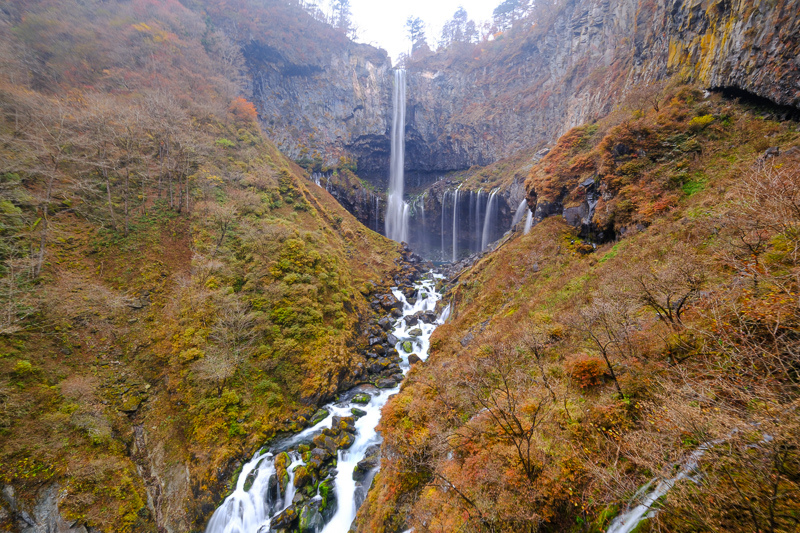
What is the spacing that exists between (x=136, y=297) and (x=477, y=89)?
53149 millimetres

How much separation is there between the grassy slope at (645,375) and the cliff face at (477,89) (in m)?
11.7

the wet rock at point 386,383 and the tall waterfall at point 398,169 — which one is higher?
the tall waterfall at point 398,169

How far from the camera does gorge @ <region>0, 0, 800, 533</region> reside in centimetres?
378

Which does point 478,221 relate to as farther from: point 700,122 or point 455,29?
point 455,29

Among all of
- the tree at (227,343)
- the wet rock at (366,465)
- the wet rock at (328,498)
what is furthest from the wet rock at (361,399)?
the tree at (227,343)

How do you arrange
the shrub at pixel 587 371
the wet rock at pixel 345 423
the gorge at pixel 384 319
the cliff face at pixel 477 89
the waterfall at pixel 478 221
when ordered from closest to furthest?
the gorge at pixel 384 319, the shrub at pixel 587 371, the wet rock at pixel 345 423, the cliff face at pixel 477 89, the waterfall at pixel 478 221

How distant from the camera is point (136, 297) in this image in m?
13.1

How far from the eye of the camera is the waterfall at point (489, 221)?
34.8 m

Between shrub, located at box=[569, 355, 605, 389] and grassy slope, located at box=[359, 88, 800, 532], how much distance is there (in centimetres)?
3

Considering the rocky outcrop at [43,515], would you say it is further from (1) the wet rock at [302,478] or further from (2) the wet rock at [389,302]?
(2) the wet rock at [389,302]

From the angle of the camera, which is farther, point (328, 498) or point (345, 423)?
point (345, 423)

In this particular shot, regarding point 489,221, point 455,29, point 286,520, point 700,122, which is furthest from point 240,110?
point 455,29

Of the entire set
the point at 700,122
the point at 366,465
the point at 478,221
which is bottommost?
the point at 366,465

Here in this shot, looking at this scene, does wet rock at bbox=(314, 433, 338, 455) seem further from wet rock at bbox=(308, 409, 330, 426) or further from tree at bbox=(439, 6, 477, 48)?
tree at bbox=(439, 6, 477, 48)
